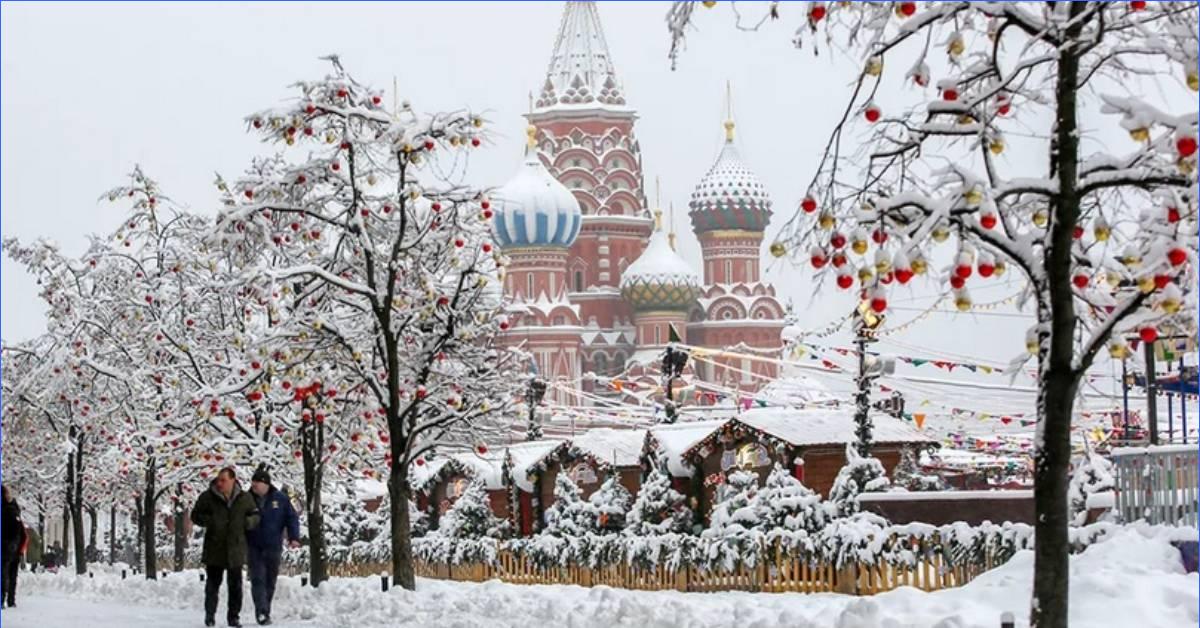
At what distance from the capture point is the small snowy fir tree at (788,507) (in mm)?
25703

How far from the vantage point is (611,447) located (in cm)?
3747

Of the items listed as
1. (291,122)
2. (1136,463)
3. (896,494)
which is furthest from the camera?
(896,494)

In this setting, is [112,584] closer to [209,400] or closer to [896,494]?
[209,400]

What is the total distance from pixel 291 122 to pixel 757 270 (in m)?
91.2

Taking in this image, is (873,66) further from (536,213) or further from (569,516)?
(536,213)

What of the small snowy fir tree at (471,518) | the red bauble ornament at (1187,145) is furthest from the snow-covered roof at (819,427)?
the red bauble ornament at (1187,145)

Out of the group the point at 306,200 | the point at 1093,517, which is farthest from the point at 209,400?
the point at 1093,517

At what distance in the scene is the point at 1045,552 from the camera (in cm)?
1058

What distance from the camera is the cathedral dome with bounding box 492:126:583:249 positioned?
101 m

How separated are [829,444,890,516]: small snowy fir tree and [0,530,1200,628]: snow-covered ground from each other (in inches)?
128

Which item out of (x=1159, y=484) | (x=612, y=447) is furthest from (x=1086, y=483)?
(x=612, y=447)

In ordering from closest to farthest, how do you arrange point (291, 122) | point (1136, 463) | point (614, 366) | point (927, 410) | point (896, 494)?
point (1136, 463), point (291, 122), point (896, 494), point (927, 410), point (614, 366)

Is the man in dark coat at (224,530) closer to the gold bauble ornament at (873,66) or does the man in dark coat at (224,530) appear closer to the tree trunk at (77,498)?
the gold bauble ornament at (873,66)

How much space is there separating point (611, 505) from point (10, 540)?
1551cm
